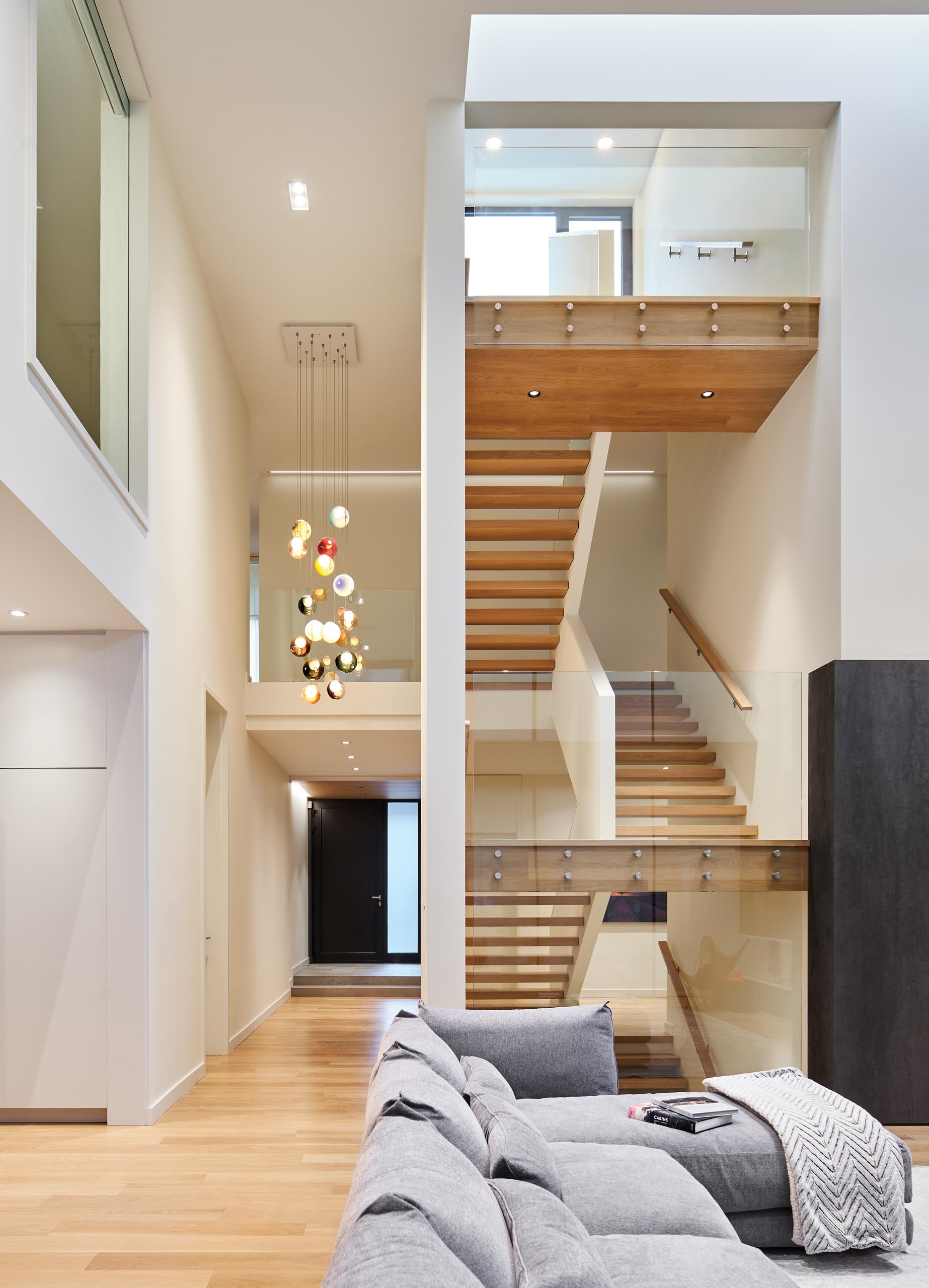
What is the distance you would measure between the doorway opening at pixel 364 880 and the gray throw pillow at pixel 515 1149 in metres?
12.8

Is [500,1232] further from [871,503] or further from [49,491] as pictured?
[871,503]

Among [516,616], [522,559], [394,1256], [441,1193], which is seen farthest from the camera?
[516,616]

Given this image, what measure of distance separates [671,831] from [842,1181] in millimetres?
2754

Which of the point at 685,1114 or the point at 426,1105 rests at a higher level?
the point at 426,1105

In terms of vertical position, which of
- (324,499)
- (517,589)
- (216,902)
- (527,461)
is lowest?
(216,902)

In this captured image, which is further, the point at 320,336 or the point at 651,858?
the point at 320,336

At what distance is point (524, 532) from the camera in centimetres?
890

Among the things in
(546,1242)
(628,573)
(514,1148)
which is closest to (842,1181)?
(514,1148)

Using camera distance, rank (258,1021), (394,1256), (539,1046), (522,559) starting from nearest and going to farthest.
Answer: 1. (394,1256)
2. (539,1046)
3. (522,559)
4. (258,1021)

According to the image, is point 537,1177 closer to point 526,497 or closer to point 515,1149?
point 515,1149

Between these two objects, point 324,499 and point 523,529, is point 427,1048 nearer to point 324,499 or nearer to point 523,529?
point 523,529

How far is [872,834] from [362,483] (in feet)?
26.0

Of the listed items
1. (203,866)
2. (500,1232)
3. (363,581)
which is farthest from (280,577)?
(500,1232)

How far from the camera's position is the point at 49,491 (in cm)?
447
